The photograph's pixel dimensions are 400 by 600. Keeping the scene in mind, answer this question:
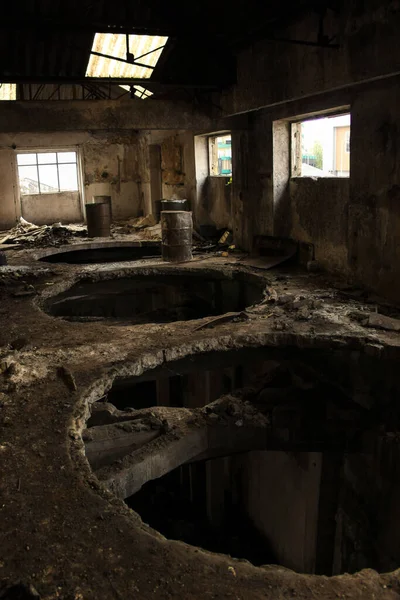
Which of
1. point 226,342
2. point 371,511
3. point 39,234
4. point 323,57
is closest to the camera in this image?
point 371,511

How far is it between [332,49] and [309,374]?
15.3 ft

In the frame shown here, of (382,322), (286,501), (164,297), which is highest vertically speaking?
(382,322)

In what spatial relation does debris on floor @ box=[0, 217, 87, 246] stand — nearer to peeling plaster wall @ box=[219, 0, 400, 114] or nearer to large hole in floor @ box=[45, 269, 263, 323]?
large hole in floor @ box=[45, 269, 263, 323]

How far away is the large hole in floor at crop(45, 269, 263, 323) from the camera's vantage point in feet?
35.1

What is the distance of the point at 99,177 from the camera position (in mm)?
20828

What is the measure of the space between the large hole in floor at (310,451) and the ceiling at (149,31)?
16.7ft

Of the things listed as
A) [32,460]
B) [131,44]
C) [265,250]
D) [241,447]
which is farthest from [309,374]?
[131,44]

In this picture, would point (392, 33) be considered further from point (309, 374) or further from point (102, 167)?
point (102, 167)

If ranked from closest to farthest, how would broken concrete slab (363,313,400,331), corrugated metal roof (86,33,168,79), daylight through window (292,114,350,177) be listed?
broken concrete slab (363,313,400,331) → corrugated metal roof (86,33,168,79) → daylight through window (292,114,350,177)

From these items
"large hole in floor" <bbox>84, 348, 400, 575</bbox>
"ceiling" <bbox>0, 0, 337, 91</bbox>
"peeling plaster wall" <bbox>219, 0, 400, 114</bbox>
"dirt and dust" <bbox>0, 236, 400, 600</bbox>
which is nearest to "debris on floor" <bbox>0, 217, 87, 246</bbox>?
"ceiling" <bbox>0, 0, 337, 91</bbox>

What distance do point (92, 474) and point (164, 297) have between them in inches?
415

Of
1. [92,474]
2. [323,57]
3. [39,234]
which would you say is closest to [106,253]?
[39,234]

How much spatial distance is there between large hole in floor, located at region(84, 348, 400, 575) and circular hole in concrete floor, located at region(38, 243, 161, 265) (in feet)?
25.0

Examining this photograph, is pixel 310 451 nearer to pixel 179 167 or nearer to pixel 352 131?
pixel 352 131
